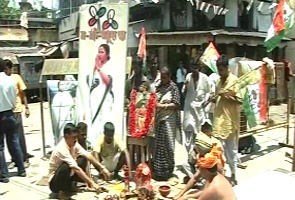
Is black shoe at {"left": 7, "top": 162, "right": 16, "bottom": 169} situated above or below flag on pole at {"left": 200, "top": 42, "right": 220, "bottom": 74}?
below

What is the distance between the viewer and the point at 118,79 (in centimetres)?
679

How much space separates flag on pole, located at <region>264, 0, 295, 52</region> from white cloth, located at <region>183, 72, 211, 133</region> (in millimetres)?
1206

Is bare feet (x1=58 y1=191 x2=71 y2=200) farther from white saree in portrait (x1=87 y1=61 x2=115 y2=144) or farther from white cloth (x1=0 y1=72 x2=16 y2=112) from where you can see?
white cloth (x1=0 y1=72 x2=16 y2=112)

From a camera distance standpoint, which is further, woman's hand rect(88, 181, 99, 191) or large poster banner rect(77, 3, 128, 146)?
large poster banner rect(77, 3, 128, 146)

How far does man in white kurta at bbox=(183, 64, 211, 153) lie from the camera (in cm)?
638

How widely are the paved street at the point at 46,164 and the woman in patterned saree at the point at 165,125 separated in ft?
3.61

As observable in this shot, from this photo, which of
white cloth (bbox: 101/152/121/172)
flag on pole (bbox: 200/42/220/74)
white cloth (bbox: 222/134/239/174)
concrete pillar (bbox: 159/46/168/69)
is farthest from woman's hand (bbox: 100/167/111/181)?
concrete pillar (bbox: 159/46/168/69)

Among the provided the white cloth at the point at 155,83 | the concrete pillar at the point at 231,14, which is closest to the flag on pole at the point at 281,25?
the white cloth at the point at 155,83

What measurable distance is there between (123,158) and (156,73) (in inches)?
57.6

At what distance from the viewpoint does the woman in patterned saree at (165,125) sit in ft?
20.2

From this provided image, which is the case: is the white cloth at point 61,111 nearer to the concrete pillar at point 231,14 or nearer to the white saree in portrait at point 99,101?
the white saree in portrait at point 99,101

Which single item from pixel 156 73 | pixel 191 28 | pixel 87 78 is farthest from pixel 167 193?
pixel 191 28

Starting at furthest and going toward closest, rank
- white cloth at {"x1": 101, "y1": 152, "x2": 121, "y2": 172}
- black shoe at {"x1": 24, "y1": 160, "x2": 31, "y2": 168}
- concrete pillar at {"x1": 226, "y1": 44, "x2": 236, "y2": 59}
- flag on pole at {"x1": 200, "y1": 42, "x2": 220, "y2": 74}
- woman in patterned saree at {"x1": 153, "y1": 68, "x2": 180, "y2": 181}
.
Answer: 1. concrete pillar at {"x1": 226, "y1": 44, "x2": 236, "y2": 59}
2. flag on pole at {"x1": 200, "y1": 42, "x2": 220, "y2": 74}
3. black shoe at {"x1": 24, "y1": 160, "x2": 31, "y2": 168}
4. white cloth at {"x1": 101, "y1": 152, "x2": 121, "y2": 172}
5. woman in patterned saree at {"x1": 153, "y1": 68, "x2": 180, "y2": 181}

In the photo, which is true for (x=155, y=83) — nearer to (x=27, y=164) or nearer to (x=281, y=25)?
(x=281, y=25)
